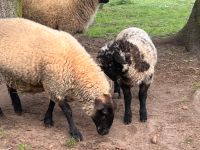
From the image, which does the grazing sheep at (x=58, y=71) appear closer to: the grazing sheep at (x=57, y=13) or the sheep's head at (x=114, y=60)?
the sheep's head at (x=114, y=60)

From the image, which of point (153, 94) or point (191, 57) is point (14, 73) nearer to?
point (153, 94)

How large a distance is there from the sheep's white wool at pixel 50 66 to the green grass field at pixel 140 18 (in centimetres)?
619

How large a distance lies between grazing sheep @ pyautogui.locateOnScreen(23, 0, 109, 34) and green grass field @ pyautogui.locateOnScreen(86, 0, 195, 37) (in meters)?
2.88

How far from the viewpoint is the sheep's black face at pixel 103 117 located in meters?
6.09

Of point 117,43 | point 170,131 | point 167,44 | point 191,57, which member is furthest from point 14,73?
point 167,44

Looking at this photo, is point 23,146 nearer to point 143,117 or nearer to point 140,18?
point 143,117

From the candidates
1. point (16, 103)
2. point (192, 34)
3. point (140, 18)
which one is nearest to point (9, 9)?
point (16, 103)

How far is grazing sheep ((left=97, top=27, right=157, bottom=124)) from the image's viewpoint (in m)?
6.74

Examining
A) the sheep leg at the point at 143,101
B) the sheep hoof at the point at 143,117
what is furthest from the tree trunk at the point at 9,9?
the sheep hoof at the point at 143,117

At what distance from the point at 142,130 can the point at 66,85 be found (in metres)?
1.36

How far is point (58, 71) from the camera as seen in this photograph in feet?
20.1

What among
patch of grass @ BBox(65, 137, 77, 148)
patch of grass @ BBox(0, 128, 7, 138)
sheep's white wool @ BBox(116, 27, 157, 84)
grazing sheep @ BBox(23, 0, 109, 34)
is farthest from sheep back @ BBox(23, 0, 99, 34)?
patch of grass @ BBox(65, 137, 77, 148)

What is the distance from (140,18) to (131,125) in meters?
9.65

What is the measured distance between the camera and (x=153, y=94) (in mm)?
8070
